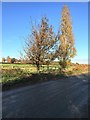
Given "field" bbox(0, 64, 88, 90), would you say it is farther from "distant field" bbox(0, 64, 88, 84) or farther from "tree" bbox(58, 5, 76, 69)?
"tree" bbox(58, 5, 76, 69)

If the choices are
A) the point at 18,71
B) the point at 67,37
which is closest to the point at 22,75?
the point at 18,71

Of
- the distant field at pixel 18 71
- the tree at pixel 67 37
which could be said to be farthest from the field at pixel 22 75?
the tree at pixel 67 37

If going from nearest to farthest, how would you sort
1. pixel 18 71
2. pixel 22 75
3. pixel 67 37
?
pixel 22 75
pixel 18 71
pixel 67 37

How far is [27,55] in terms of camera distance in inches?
1321

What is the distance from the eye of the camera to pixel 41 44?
33188 millimetres

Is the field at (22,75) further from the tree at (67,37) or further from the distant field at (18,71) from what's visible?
the tree at (67,37)

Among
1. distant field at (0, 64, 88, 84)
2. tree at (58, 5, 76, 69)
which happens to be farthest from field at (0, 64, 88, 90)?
tree at (58, 5, 76, 69)

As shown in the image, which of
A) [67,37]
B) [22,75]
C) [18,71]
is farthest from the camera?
[67,37]

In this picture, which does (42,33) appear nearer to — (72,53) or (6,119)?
(72,53)

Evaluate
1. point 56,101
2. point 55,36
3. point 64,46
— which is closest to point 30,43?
point 55,36

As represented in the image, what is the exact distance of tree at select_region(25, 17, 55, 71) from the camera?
108 feet

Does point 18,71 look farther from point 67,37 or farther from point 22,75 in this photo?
point 67,37

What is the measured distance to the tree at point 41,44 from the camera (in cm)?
3303

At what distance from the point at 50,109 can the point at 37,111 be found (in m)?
0.70
